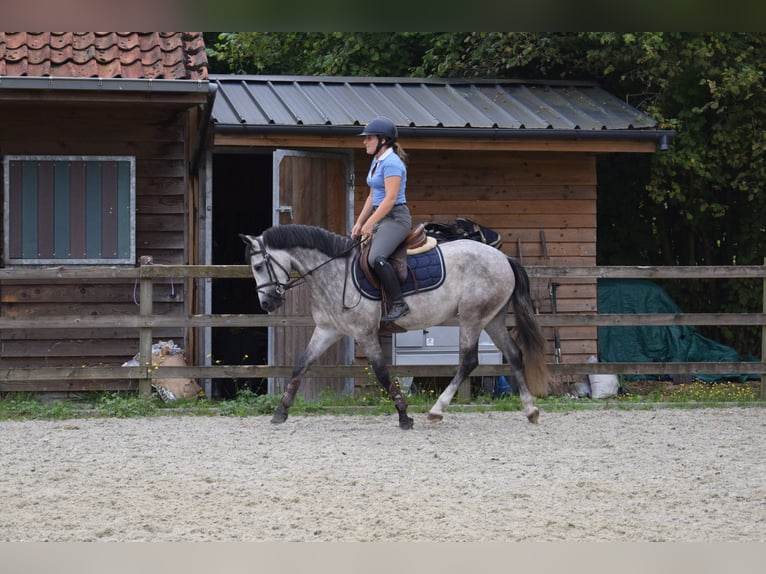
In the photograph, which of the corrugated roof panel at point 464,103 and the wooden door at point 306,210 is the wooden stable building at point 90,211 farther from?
the corrugated roof panel at point 464,103

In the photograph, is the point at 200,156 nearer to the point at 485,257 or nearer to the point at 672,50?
the point at 485,257

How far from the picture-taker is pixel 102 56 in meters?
9.09

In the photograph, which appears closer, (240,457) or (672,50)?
(240,457)

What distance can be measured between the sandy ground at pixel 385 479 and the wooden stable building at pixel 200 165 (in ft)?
6.55

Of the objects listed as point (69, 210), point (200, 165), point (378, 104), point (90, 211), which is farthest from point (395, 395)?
point (378, 104)

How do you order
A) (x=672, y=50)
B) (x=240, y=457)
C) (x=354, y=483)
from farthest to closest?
(x=672, y=50) → (x=240, y=457) → (x=354, y=483)

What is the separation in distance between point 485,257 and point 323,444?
6.81 feet

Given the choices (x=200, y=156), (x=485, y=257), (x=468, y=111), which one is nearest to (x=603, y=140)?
(x=468, y=111)

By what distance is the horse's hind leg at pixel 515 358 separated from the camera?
821 centimetres

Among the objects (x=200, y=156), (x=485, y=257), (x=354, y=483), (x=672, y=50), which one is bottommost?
(x=354, y=483)

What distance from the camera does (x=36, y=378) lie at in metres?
8.89

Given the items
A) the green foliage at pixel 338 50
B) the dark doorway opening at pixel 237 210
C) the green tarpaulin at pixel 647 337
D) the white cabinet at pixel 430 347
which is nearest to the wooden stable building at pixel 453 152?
the white cabinet at pixel 430 347

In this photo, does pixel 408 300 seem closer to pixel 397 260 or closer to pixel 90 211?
pixel 397 260

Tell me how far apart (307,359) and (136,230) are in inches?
117
